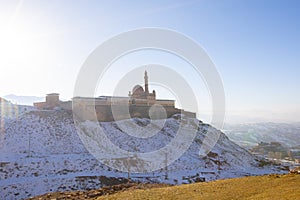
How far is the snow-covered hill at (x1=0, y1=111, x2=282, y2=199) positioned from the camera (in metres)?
29.1

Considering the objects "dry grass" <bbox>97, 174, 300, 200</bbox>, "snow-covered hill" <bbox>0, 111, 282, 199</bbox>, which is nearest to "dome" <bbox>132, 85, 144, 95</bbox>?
"snow-covered hill" <bbox>0, 111, 282, 199</bbox>

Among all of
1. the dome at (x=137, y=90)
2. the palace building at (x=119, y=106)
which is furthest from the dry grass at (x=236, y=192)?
the dome at (x=137, y=90)

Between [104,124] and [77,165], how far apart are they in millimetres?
16834

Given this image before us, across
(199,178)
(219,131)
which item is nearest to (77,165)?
(199,178)

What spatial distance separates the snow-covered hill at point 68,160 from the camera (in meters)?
29.1

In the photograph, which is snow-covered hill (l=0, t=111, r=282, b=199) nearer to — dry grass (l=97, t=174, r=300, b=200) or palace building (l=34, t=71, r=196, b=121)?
palace building (l=34, t=71, r=196, b=121)

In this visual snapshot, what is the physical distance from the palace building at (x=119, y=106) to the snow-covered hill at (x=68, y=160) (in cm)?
354

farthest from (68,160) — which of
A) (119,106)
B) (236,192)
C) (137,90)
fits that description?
(137,90)

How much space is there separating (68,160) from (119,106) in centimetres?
2510

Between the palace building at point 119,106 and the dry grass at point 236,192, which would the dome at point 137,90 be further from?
the dry grass at point 236,192

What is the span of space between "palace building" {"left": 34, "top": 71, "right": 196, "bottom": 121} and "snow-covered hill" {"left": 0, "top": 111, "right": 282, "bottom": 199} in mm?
3540

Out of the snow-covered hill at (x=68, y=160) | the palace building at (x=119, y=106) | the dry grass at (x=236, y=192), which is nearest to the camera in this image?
the dry grass at (x=236, y=192)

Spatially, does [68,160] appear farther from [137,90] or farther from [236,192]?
[137,90]

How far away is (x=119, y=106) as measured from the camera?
194ft
